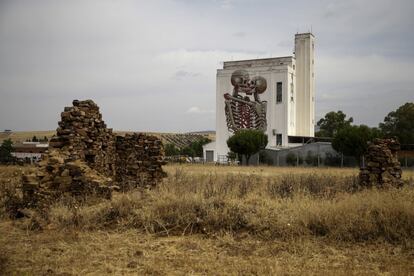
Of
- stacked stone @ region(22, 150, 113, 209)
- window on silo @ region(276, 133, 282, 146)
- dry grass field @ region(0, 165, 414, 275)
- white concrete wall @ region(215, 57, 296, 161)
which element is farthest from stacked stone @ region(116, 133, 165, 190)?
window on silo @ region(276, 133, 282, 146)

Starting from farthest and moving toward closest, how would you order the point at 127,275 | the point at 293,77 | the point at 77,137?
1. the point at 293,77
2. the point at 77,137
3. the point at 127,275

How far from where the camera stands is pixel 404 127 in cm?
5903

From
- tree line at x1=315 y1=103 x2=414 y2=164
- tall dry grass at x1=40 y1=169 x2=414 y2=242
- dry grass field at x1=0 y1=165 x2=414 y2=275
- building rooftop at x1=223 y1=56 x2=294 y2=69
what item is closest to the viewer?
dry grass field at x1=0 y1=165 x2=414 y2=275

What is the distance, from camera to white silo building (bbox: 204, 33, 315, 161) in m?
66.6

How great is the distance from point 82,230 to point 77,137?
4173mm

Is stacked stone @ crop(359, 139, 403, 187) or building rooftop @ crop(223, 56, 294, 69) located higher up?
building rooftop @ crop(223, 56, 294, 69)

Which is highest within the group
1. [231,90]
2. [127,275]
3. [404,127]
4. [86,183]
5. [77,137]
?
[231,90]

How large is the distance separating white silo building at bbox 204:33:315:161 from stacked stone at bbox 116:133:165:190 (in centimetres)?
5097

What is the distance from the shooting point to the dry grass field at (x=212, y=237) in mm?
6422

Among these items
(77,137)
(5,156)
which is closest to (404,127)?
Result: (5,156)

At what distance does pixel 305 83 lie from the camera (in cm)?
6912

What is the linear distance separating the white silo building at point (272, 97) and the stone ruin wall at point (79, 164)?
52.6 metres

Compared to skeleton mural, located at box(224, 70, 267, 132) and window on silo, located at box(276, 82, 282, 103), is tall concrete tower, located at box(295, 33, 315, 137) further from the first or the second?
skeleton mural, located at box(224, 70, 267, 132)

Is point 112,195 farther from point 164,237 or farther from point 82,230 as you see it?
point 164,237
